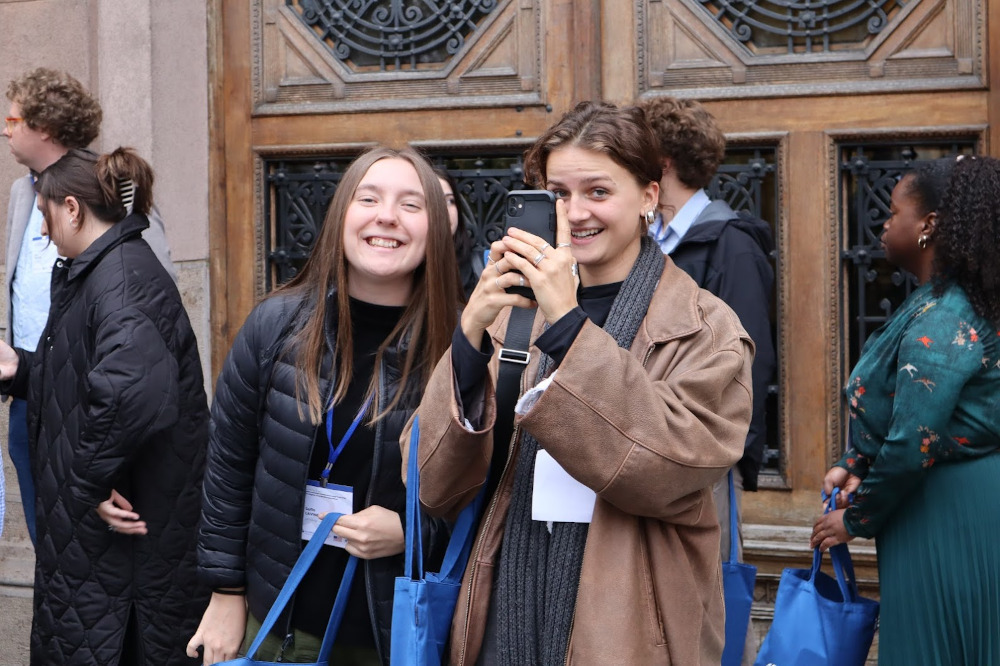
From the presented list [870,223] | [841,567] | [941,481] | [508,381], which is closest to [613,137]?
[508,381]

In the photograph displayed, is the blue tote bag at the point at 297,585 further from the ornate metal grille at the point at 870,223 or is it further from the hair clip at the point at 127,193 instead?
the ornate metal grille at the point at 870,223

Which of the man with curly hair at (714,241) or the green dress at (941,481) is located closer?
the green dress at (941,481)

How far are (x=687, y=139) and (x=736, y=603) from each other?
1.64m

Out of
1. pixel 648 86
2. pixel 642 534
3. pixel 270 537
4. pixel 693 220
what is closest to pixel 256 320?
pixel 270 537

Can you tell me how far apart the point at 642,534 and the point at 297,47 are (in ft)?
12.5

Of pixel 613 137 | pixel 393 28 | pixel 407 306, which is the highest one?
pixel 393 28

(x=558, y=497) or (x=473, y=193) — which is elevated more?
(x=473, y=193)

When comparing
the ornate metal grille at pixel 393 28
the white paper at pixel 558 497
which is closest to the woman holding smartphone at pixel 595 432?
the white paper at pixel 558 497

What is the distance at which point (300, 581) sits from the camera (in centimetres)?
271

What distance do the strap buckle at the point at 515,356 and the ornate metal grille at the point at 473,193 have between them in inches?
102

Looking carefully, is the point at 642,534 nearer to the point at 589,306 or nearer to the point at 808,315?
the point at 589,306

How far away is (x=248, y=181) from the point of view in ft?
18.3

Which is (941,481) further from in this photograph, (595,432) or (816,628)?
(595,432)

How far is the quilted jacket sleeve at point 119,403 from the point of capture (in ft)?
12.2
